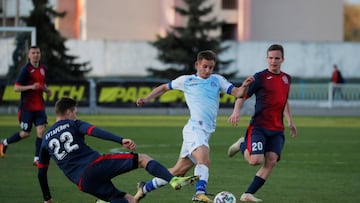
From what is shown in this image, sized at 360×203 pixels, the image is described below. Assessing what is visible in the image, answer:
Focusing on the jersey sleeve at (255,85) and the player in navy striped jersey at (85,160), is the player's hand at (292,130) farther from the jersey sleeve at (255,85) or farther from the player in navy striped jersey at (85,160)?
the player in navy striped jersey at (85,160)

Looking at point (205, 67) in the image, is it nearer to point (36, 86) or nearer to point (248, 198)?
point (248, 198)

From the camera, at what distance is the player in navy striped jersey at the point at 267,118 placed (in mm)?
12023

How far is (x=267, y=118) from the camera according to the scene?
39.9ft

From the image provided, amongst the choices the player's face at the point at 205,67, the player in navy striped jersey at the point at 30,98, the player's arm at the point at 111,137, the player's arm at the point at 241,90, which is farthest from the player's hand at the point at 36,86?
the player's arm at the point at 111,137

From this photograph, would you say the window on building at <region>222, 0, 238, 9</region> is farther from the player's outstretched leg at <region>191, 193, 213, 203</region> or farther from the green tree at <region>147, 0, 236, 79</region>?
the player's outstretched leg at <region>191, 193, 213, 203</region>

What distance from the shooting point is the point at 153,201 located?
475 inches

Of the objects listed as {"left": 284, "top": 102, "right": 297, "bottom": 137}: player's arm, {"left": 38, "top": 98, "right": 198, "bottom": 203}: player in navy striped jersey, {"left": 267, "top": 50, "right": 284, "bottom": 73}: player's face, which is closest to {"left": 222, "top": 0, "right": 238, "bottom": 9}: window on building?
{"left": 284, "top": 102, "right": 297, "bottom": 137}: player's arm

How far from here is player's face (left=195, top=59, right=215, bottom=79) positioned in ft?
38.7

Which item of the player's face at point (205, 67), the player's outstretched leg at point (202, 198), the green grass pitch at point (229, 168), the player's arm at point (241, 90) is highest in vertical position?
the player's face at point (205, 67)

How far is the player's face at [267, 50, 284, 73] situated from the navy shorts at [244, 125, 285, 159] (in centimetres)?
83

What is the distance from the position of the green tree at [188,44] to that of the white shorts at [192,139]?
33.2 m

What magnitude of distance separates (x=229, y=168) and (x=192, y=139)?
488 cm

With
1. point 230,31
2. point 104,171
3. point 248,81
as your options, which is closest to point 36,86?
point 248,81

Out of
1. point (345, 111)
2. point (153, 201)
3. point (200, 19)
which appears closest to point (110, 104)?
point (345, 111)
